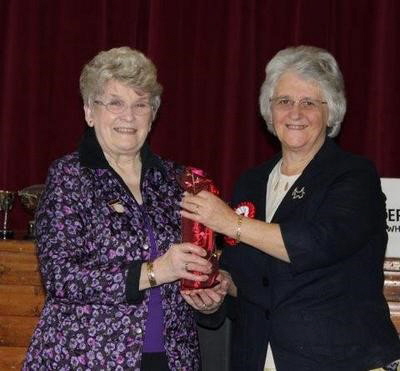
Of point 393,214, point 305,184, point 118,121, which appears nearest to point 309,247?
point 305,184

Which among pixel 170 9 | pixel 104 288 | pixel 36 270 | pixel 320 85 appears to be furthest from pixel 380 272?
pixel 170 9

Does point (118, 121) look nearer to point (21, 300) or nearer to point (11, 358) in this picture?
point (21, 300)

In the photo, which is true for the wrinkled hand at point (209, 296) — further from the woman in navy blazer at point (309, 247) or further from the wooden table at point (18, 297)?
the wooden table at point (18, 297)

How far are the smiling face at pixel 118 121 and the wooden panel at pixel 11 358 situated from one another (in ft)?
3.80

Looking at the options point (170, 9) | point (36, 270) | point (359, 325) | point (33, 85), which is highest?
point (170, 9)

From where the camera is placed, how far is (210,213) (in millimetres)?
1957

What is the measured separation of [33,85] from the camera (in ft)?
11.9

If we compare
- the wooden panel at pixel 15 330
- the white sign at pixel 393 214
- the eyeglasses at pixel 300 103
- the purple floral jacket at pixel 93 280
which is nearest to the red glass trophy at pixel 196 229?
the purple floral jacket at pixel 93 280

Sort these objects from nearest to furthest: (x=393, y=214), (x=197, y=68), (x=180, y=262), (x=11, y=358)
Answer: (x=180, y=262) → (x=393, y=214) → (x=11, y=358) → (x=197, y=68)

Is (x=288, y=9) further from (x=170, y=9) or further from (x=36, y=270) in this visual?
(x=36, y=270)

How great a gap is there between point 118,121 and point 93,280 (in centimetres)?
48

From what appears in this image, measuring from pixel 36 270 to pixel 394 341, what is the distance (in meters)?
1.52

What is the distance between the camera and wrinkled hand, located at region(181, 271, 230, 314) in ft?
6.76

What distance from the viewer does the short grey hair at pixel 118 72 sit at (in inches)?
84.0
